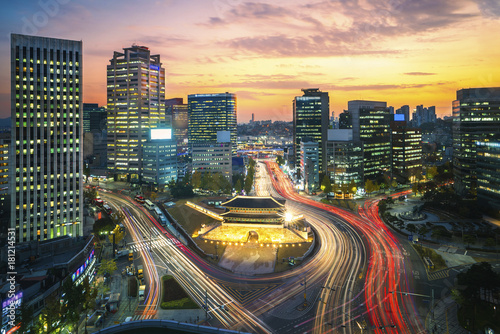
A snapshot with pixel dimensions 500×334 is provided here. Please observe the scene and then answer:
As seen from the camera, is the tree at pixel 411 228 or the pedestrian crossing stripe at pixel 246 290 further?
the tree at pixel 411 228

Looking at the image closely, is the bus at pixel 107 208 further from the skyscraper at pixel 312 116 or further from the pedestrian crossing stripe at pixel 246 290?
the skyscraper at pixel 312 116

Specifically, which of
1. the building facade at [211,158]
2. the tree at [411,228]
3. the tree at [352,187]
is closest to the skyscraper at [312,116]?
the building facade at [211,158]

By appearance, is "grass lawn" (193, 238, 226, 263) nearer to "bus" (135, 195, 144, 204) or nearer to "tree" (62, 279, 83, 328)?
"tree" (62, 279, 83, 328)

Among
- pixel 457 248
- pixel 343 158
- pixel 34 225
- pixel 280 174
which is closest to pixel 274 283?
pixel 457 248

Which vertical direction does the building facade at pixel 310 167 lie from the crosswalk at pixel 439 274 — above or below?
above

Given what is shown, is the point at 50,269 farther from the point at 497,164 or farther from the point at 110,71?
the point at 110,71

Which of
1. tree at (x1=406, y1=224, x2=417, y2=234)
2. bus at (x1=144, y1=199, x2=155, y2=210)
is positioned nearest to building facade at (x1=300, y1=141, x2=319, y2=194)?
tree at (x1=406, y1=224, x2=417, y2=234)
